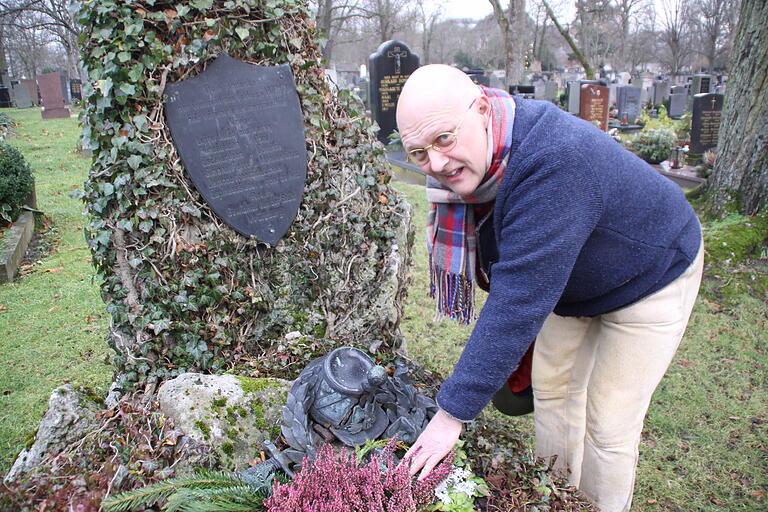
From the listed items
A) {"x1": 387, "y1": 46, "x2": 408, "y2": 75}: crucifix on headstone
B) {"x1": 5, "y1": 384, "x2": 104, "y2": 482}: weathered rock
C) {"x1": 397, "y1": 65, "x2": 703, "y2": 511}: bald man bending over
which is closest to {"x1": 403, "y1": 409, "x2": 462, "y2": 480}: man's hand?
{"x1": 397, "y1": 65, "x2": 703, "y2": 511}: bald man bending over

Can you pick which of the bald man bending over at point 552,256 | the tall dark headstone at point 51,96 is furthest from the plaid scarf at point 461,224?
the tall dark headstone at point 51,96

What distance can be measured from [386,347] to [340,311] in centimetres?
32

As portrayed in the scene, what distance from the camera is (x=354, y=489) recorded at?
161 centimetres

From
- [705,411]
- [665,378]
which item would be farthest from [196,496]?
[665,378]

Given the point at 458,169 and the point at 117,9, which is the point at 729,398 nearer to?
the point at 458,169

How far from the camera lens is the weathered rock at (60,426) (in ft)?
6.68

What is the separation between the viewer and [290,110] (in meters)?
2.80

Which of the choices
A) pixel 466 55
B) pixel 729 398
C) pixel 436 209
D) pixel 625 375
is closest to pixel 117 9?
pixel 436 209

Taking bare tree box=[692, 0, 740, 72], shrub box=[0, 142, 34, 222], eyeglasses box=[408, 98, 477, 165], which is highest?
bare tree box=[692, 0, 740, 72]

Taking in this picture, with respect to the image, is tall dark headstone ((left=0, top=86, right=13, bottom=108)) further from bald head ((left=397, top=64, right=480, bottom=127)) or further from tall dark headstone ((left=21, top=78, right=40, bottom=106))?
bald head ((left=397, top=64, right=480, bottom=127))

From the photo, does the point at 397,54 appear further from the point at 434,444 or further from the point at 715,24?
the point at 715,24

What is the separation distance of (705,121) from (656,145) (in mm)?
971

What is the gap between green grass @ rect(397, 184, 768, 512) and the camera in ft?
9.23

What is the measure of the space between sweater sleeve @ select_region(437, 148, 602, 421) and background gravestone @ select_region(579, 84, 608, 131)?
1163 cm
